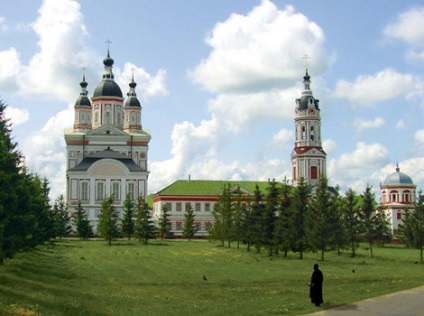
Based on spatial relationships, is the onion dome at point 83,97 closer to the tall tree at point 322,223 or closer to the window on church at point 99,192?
the window on church at point 99,192

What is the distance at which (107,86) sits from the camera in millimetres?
103438

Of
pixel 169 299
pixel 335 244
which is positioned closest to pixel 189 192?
pixel 335 244

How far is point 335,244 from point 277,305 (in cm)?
2635

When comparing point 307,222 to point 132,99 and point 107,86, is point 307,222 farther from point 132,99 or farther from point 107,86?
point 132,99

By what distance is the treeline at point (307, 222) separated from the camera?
44.8m

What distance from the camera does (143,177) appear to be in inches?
3691

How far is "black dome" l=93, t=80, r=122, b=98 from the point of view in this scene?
337ft

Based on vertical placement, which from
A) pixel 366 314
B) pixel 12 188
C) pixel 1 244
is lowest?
pixel 366 314

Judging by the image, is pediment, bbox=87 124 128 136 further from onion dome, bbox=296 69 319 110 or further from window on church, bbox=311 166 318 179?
window on church, bbox=311 166 318 179

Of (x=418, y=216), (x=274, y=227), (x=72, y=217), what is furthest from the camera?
(x=72, y=217)

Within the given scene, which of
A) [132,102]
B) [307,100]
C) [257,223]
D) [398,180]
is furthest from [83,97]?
[257,223]

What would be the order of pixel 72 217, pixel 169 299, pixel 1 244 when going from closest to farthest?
pixel 169 299 < pixel 1 244 < pixel 72 217

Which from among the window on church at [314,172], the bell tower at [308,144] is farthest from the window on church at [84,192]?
the window on church at [314,172]

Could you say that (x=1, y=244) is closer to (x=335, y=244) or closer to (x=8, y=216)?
(x=8, y=216)
